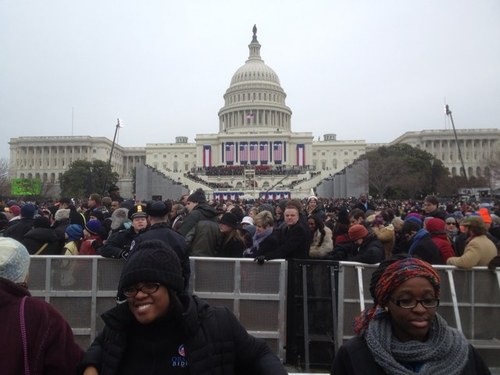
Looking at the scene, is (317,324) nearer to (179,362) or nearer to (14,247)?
(179,362)

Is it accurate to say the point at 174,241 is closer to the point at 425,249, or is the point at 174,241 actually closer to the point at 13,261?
the point at 13,261

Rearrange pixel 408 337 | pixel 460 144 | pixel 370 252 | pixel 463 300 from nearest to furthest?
pixel 408 337
pixel 463 300
pixel 370 252
pixel 460 144

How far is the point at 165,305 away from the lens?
218 centimetres

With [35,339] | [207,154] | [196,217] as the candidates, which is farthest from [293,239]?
[207,154]

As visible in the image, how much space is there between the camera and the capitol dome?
315 ft

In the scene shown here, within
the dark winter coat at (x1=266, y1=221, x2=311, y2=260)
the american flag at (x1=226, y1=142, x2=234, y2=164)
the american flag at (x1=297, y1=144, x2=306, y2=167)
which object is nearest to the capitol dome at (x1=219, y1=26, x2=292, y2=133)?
the american flag at (x1=226, y1=142, x2=234, y2=164)

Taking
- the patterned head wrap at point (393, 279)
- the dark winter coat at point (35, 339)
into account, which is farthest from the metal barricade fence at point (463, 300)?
the dark winter coat at point (35, 339)

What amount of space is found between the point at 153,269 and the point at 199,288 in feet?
11.1

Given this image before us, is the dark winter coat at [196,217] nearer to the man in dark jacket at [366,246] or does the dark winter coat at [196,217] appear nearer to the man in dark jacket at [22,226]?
the man in dark jacket at [366,246]

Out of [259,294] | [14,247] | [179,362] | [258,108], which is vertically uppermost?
[258,108]

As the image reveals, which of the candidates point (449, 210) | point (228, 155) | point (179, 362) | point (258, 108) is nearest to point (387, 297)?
point (179, 362)

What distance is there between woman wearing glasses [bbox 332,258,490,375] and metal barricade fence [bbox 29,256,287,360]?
313cm

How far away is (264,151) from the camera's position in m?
87.4

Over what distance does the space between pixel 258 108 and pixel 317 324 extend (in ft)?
303
